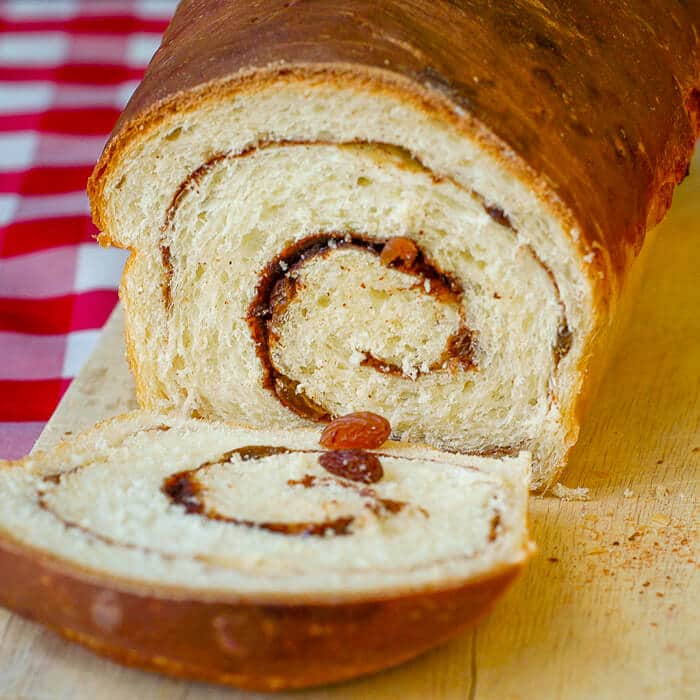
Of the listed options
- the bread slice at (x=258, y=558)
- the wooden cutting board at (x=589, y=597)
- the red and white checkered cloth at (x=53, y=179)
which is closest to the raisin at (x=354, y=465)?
the bread slice at (x=258, y=558)

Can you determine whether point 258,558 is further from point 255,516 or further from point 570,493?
point 570,493

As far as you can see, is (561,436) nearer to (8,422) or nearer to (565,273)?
(565,273)

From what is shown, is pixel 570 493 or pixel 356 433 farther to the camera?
pixel 570 493

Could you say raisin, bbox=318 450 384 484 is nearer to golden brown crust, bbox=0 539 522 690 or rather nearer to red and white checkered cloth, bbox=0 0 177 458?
golden brown crust, bbox=0 539 522 690

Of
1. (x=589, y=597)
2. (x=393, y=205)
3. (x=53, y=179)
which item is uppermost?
(x=393, y=205)

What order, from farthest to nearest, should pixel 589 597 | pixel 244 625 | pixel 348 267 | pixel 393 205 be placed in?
pixel 348 267
pixel 393 205
pixel 589 597
pixel 244 625

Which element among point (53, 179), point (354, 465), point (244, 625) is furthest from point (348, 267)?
point (53, 179)

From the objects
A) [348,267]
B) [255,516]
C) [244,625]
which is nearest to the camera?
[244,625]
